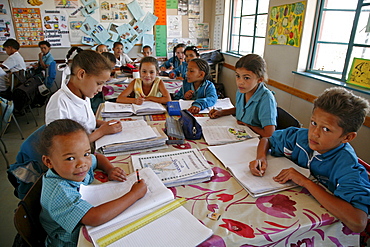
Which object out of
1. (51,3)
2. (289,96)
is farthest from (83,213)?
(51,3)

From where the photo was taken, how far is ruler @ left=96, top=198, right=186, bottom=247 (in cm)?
65

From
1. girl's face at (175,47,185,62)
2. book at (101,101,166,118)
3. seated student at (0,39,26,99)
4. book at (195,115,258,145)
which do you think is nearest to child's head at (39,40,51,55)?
seated student at (0,39,26,99)

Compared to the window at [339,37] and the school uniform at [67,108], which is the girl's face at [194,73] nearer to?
the school uniform at [67,108]

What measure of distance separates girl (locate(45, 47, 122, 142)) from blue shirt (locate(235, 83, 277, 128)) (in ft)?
2.62

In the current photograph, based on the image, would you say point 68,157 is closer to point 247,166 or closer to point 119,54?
point 247,166

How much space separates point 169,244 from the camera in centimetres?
63

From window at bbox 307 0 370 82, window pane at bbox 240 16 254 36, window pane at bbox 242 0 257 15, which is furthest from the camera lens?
window pane at bbox 240 16 254 36

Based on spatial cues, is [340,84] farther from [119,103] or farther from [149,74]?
[119,103]

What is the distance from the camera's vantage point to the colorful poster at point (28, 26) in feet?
14.2

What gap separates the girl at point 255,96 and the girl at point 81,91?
28.1 inches

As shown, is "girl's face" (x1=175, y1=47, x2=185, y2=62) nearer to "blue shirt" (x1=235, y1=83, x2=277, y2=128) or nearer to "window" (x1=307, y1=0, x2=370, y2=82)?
"window" (x1=307, y1=0, x2=370, y2=82)

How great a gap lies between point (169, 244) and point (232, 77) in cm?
412

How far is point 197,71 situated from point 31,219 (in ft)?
5.52

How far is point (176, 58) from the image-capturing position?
4.13 meters
